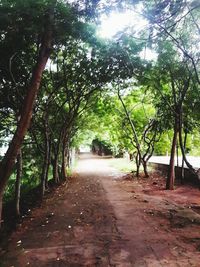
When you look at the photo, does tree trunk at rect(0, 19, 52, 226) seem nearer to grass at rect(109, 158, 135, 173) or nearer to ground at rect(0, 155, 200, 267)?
ground at rect(0, 155, 200, 267)

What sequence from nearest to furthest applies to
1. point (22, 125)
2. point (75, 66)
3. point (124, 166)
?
1. point (22, 125)
2. point (75, 66)
3. point (124, 166)

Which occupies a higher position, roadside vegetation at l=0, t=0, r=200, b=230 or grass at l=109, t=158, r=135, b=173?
roadside vegetation at l=0, t=0, r=200, b=230

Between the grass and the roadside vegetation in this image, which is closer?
the roadside vegetation

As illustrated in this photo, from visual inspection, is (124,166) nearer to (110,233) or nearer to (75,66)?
(75,66)

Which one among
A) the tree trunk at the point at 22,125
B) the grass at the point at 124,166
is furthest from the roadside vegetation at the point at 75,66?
the grass at the point at 124,166

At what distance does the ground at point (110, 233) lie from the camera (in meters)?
7.70

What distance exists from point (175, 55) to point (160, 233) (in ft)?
25.2

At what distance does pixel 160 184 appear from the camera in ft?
67.9

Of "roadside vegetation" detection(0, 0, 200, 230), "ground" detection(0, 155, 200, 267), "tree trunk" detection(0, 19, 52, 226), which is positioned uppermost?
"roadside vegetation" detection(0, 0, 200, 230)

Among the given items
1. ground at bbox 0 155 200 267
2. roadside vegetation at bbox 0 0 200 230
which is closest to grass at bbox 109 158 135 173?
roadside vegetation at bbox 0 0 200 230

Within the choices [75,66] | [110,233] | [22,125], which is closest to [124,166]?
[75,66]

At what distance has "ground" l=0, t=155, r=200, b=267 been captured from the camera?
7701 mm

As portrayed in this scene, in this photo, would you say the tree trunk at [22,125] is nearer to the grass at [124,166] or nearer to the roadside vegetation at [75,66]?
the roadside vegetation at [75,66]

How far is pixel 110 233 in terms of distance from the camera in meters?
9.74
